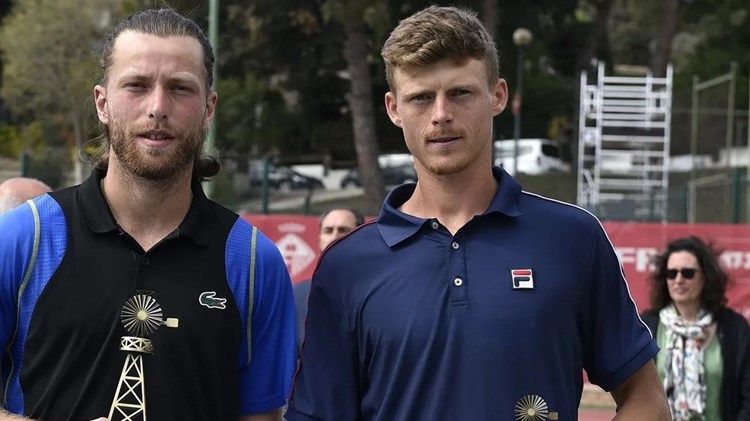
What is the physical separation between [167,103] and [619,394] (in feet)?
4.80

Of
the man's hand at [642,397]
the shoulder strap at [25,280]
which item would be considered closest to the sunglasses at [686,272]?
the man's hand at [642,397]

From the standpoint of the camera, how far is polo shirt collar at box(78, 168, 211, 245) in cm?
334

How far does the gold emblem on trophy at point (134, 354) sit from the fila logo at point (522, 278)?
94 cm

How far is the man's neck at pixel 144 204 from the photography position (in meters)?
3.38

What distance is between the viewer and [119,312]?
10.7 feet

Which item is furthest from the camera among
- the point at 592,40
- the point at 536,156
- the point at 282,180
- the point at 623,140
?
the point at 592,40

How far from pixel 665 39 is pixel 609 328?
30.0 metres

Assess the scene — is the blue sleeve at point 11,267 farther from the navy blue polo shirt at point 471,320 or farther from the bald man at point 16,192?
the bald man at point 16,192

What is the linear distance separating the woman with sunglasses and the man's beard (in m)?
4.34

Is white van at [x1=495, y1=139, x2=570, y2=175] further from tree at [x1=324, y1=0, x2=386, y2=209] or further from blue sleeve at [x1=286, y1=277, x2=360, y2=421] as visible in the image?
blue sleeve at [x1=286, y1=277, x2=360, y2=421]

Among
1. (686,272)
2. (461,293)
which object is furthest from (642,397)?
(686,272)

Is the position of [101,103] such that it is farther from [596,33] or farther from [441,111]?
[596,33]

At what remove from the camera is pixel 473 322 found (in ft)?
10.4

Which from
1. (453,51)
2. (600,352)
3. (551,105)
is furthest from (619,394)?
(551,105)
